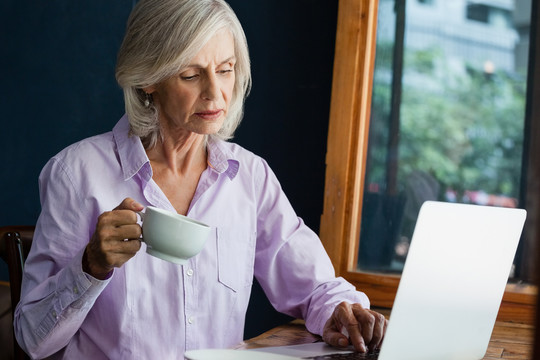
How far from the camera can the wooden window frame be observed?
189 centimetres

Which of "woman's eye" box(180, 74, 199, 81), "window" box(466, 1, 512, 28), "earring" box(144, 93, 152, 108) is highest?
"window" box(466, 1, 512, 28)

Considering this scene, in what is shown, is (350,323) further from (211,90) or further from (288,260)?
(211,90)

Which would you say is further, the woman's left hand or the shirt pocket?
the shirt pocket

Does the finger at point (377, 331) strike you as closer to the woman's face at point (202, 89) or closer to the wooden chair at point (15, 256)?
the woman's face at point (202, 89)

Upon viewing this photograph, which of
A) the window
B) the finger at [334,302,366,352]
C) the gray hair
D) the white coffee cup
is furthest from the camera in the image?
the window

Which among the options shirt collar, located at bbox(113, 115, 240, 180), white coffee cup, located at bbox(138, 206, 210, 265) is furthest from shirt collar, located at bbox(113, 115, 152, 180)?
white coffee cup, located at bbox(138, 206, 210, 265)

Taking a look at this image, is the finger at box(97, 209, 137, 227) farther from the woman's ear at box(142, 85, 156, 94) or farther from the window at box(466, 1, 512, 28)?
the window at box(466, 1, 512, 28)

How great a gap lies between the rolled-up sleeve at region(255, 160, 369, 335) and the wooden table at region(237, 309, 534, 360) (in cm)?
6

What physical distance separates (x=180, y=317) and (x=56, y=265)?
0.91 ft

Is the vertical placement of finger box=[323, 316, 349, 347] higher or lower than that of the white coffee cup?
lower

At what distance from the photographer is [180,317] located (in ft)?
4.70

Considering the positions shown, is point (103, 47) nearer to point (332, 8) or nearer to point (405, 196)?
point (332, 8)

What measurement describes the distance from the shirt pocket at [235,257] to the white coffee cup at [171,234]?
0.43 metres

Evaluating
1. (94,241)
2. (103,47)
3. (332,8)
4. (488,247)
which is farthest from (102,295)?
(103,47)
